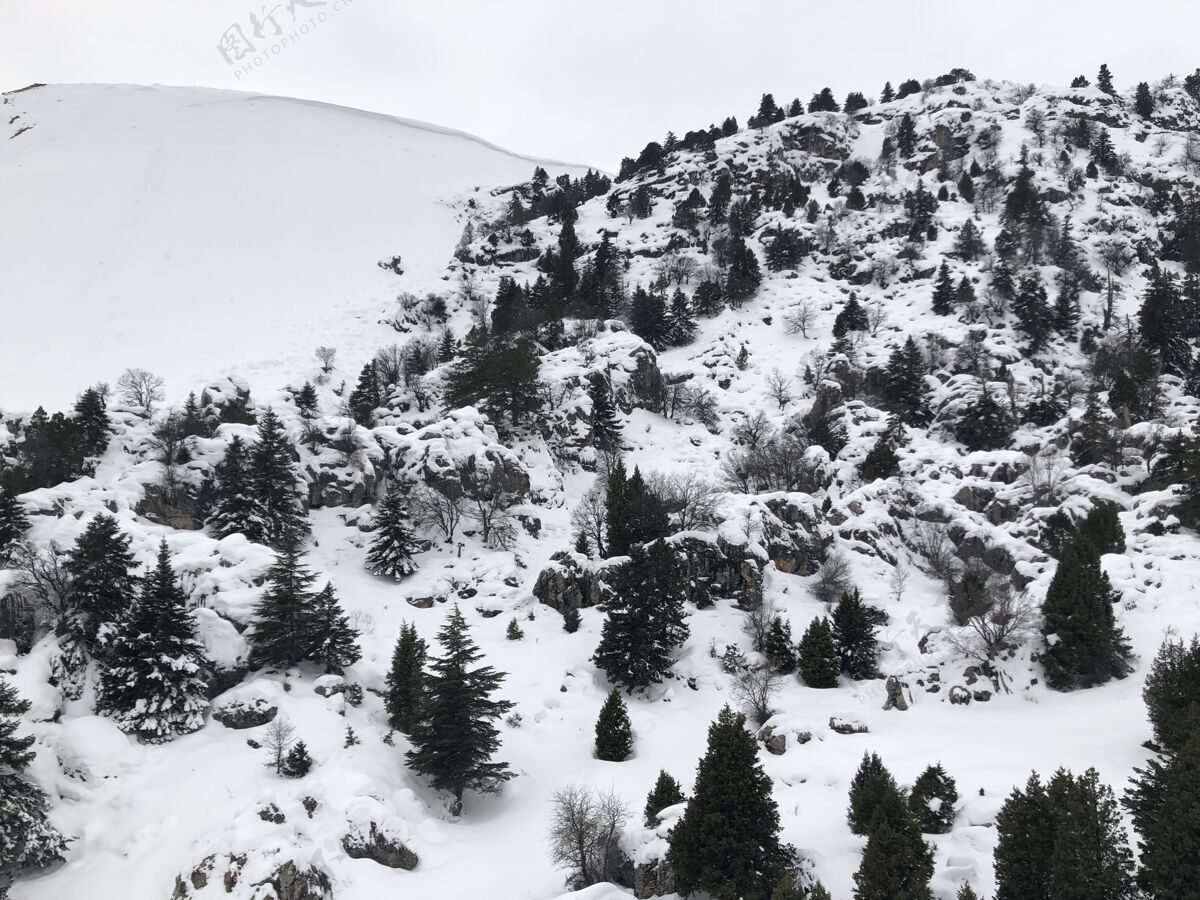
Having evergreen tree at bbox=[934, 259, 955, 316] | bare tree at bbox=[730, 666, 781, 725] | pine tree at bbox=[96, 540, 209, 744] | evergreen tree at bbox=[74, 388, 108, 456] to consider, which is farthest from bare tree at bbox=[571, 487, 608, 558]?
evergreen tree at bbox=[934, 259, 955, 316]

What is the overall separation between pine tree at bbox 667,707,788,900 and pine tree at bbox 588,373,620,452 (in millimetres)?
39969

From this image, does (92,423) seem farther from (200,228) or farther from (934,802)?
(200,228)

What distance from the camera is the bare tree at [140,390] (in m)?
49.3

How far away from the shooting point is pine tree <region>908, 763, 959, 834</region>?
65.1 ft

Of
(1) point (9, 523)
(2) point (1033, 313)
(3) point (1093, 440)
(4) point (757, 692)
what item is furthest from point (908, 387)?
(1) point (9, 523)

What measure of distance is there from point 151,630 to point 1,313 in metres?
62.6

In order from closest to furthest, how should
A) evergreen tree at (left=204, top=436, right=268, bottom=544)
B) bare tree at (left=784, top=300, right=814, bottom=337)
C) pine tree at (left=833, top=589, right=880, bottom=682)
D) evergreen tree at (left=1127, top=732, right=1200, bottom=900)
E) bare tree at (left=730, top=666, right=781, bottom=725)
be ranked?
evergreen tree at (left=1127, top=732, right=1200, bottom=900)
bare tree at (left=730, top=666, right=781, bottom=725)
pine tree at (left=833, top=589, right=880, bottom=682)
evergreen tree at (left=204, top=436, right=268, bottom=544)
bare tree at (left=784, top=300, right=814, bottom=337)

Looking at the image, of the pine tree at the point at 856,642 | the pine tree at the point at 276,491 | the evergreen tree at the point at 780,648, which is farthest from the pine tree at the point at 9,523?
the pine tree at the point at 856,642

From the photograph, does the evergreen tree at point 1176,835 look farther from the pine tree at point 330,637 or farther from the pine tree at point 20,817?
the pine tree at point 20,817

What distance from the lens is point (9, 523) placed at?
96.4 feet

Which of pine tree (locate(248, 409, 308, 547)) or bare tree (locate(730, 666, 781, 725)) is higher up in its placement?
pine tree (locate(248, 409, 308, 547))

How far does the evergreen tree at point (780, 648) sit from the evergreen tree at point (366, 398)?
40091 millimetres

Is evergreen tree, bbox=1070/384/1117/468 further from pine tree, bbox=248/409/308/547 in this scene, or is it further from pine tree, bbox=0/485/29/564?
pine tree, bbox=0/485/29/564

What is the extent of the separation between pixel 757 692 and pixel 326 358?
5537cm
